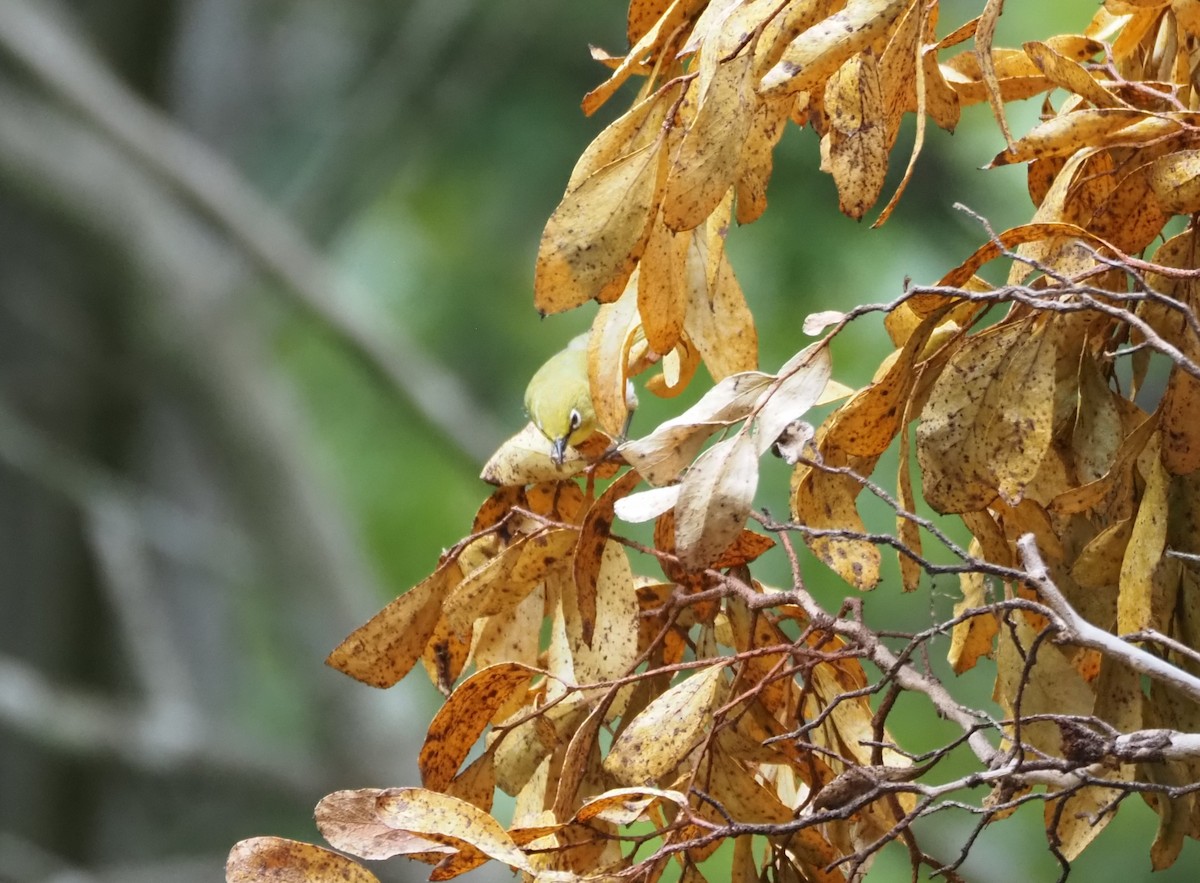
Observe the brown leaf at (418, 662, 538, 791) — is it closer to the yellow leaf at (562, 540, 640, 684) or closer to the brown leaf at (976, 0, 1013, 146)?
the yellow leaf at (562, 540, 640, 684)

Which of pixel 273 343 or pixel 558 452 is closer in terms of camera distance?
pixel 558 452

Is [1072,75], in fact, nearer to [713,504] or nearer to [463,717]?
[713,504]

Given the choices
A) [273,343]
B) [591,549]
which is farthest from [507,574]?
[273,343]

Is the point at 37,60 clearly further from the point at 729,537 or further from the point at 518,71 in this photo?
the point at 729,537

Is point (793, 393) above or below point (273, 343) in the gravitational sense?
below

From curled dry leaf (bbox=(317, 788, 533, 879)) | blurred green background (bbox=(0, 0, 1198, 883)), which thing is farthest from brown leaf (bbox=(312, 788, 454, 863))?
blurred green background (bbox=(0, 0, 1198, 883))

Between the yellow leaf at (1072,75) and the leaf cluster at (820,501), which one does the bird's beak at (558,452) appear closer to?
the leaf cluster at (820,501)

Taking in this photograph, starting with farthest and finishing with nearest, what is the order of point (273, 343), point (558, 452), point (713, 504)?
point (273, 343) < point (558, 452) < point (713, 504)
